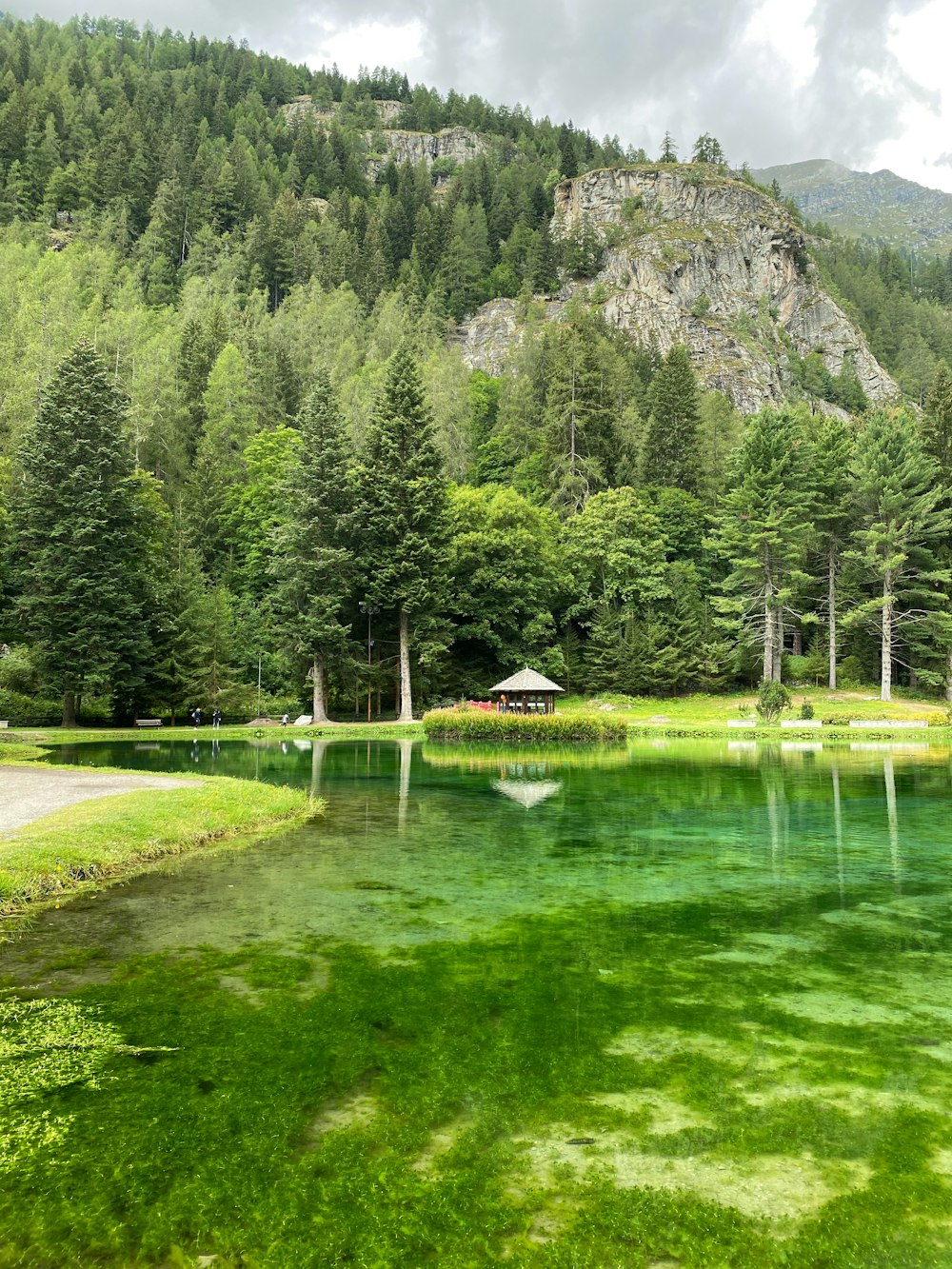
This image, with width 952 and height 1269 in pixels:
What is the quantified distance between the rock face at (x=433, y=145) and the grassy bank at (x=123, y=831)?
17696cm

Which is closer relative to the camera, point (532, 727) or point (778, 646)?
point (532, 727)

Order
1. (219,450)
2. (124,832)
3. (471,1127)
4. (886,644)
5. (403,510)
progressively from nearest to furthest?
(471,1127) < (124,832) < (403,510) < (886,644) < (219,450)

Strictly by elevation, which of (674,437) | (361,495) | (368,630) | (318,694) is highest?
(674,437)

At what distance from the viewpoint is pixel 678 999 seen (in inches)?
250

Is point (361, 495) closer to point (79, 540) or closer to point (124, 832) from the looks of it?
point (79, 540)

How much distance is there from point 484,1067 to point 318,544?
153 feet

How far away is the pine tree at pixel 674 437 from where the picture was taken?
67.9 meters

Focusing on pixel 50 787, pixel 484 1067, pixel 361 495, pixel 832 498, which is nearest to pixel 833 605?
pixel 832 498

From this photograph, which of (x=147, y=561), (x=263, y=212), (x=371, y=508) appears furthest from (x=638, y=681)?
Answer: (x=263, y=212)

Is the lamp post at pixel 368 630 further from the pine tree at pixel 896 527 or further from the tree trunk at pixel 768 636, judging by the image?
the pine tree at pixel 896 527

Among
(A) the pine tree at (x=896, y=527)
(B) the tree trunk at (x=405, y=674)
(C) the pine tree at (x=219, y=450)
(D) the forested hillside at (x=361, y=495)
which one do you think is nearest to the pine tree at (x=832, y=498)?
(D) the forested hillside at (x=361, y=495)

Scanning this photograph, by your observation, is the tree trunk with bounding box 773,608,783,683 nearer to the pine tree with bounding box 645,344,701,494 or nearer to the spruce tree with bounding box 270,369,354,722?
the pine tree with bounding box 645,344,701,494

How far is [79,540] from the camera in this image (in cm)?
4212

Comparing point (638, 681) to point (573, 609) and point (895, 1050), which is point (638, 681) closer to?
point (573, 609)
